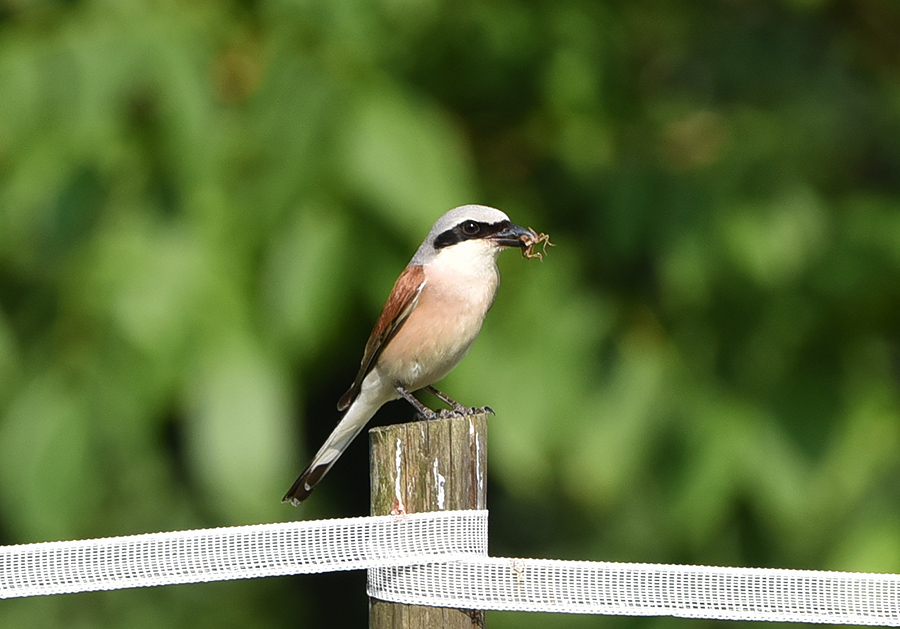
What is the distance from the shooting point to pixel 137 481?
5125mm

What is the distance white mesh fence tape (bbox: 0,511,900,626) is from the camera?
7.93 feet

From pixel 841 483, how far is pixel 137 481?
2888 mm

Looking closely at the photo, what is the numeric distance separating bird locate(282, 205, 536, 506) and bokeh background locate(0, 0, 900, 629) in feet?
0.34

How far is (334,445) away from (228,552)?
5.39 feet

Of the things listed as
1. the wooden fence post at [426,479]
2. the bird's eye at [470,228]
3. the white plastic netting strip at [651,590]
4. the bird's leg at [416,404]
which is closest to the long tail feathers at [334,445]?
the bird's leg at [416,404]

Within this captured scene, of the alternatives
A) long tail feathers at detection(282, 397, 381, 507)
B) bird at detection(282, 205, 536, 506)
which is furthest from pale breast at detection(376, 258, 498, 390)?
long tail feathers at detection(282, 397, 381, 507)

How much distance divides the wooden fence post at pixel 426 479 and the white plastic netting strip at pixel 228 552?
0.20ft

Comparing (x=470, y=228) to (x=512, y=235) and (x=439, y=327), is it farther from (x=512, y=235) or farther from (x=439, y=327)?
(x=439, y=327)

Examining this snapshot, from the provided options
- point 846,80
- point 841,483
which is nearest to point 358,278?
point 841,483

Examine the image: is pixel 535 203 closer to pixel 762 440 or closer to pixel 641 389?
pixel 641 389

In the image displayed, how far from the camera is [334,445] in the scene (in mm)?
4086

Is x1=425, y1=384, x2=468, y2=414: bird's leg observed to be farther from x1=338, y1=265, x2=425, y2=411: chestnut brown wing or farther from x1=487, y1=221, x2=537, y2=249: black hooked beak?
x1=487, y1=221, x2=537, y2=249: black hooked beak

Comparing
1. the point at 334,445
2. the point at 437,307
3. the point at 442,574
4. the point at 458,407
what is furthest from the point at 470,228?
the point at 442,574

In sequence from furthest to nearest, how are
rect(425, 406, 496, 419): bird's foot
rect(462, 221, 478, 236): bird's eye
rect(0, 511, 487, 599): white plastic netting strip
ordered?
rect(462, 221, 478, 236): bird's eye
rect(425, 406, 496, 419): bird's foot
rect(0, 511, 487, 599): white plastic netting strip
